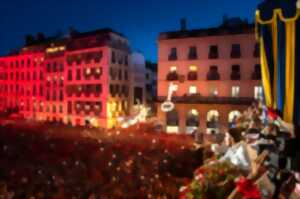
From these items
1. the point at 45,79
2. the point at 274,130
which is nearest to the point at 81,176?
the point at 274,130

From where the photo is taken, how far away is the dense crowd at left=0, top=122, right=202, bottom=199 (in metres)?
10.9

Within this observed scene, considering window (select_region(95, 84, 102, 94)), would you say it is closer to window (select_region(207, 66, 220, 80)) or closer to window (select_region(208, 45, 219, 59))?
window (select_region(207, 66, 220, 80))

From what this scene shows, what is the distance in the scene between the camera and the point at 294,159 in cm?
502

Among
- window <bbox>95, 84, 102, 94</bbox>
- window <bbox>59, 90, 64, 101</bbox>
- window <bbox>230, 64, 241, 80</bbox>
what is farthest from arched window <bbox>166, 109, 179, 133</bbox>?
window <bbox>59, 90, 64, 101</bbox>

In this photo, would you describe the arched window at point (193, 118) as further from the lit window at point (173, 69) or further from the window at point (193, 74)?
the lit window at point (173, 69)

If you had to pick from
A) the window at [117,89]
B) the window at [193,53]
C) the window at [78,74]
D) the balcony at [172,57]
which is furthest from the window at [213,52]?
the window at [78,74]

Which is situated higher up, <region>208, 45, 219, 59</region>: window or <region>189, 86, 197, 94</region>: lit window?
<region>208, 45, 219, 59</region>: window

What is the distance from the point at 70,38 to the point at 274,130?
4316 cm

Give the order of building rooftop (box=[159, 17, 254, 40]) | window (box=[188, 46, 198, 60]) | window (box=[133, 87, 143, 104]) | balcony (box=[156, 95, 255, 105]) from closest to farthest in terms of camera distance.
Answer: balcony (box=[156, 95, 255, 105]), building rooftop (box=[159, 17, 254, 40]), window (box=[188, 46, 198, 60]), window (box=[133, 87, 143, 104])

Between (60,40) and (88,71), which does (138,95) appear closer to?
(88,71)

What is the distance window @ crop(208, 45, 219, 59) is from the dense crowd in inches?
548

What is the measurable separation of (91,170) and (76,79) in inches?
1237

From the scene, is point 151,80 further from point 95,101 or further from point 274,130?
point 274,130

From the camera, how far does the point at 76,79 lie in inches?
1720
